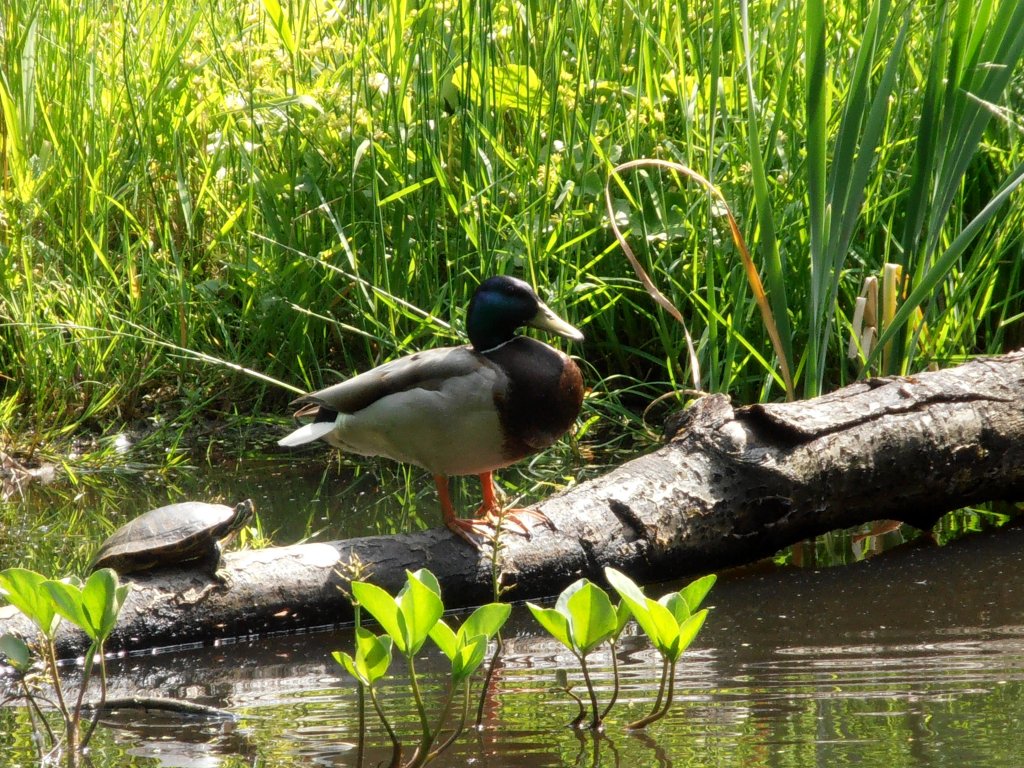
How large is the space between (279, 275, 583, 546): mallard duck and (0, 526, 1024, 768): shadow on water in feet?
1.45

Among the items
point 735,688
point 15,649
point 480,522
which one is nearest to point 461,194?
point 480,522

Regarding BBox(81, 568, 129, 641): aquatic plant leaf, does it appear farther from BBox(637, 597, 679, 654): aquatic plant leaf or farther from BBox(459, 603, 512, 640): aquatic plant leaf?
BBox(637, 597, 679, 654): aquatic plant leaf

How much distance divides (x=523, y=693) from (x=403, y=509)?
1.60 meters

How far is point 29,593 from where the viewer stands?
1982 millimetres

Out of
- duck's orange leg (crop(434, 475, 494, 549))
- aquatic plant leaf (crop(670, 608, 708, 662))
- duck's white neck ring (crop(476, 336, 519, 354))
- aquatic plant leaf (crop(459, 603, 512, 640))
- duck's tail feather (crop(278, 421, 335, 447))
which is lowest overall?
duck's orange leg (crop(434, 475, 494, 549))

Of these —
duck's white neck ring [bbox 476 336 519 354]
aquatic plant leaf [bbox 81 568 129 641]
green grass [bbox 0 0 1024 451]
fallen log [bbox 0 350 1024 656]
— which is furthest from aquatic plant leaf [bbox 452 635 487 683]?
green grass [bbox 0 0 1024 451]

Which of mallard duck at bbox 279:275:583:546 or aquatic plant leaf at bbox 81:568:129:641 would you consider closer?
aquatic plant leaf at bbox 81:568:129:641

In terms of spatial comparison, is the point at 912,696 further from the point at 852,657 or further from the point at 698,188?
the point at 698,188

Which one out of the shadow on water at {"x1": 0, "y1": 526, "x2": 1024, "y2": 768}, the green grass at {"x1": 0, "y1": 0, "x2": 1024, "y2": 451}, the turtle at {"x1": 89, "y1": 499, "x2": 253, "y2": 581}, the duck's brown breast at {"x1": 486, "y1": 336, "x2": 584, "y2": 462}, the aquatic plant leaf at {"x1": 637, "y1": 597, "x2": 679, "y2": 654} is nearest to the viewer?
the aquatic plant leaf at {"x1": 637, "y1": 597, "x2": 679, "y2": 654}

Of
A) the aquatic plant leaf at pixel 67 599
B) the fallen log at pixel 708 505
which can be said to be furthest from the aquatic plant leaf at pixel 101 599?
the fallen log at pixel 708 505

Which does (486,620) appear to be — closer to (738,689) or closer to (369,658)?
(369,658)

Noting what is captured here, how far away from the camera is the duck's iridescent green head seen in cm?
346

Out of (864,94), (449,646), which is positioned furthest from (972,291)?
(449,646)

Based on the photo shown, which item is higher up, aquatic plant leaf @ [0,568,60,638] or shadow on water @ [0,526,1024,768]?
aquatic plant leaf @ [0,568,60,638]
